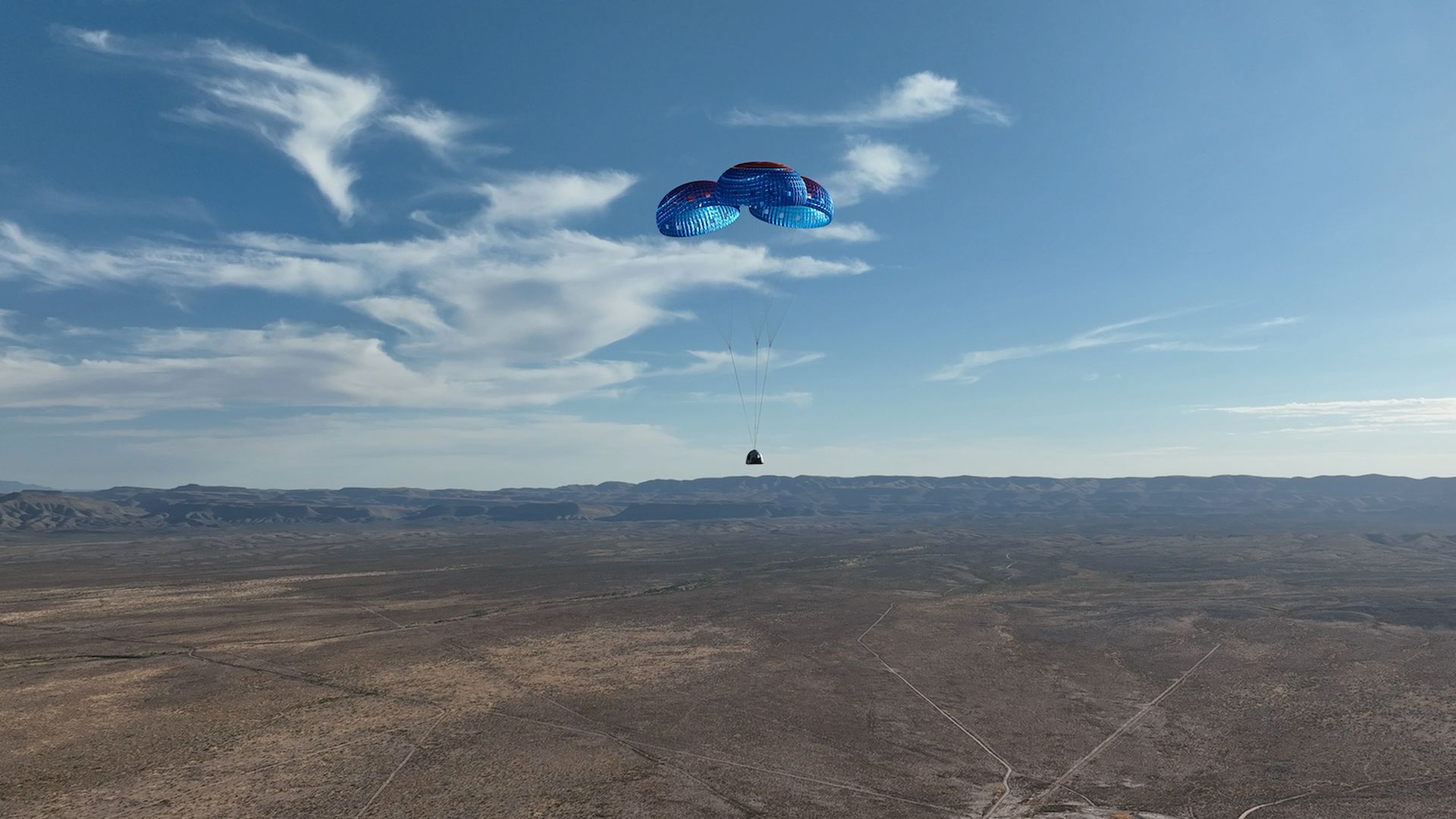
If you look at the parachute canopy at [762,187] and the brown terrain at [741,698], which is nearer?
the brown terrain at [741,698]

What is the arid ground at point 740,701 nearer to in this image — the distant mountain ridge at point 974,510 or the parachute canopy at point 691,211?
the parachute canopy at point 691,211


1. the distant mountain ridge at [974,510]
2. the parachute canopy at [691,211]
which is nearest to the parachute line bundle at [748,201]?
the parachute canopy at [691,211]

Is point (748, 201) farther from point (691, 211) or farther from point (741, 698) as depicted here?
point (741, 698)

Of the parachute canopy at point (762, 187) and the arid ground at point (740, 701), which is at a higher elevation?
the parachute canopy at point (762, 187)

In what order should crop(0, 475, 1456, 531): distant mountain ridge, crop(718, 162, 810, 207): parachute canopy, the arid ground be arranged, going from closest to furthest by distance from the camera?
the arid ground, crop(718, 162, 810, 207): parachute canopy, crop(0, 475, 1456, 531): distant mountain ridge

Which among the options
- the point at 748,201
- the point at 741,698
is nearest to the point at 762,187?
the point at 748,201

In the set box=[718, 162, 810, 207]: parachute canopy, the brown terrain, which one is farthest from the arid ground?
box=[718, 162, 810, 207]: parachute canopy

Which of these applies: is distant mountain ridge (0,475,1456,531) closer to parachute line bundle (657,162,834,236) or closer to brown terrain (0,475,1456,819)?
brown terrain (0,475,1456,819)
